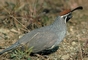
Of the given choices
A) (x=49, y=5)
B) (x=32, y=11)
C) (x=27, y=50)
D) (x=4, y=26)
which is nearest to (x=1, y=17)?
(x=4, y=26)

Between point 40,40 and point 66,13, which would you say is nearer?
point 40,40

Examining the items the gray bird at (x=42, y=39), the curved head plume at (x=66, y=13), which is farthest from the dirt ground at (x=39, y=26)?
Answer: the curved head plume at (x=66, y=13)

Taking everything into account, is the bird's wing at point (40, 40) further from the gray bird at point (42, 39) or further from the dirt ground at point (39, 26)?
the dirt ground at point (39, 26)

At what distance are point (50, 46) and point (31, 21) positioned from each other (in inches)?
50.0

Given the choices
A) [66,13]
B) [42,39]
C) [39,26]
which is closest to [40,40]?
[42,39]

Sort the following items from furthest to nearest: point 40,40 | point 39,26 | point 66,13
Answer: point 39,26, point 66,13, point 40,40

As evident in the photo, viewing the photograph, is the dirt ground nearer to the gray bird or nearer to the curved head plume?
the gray bird

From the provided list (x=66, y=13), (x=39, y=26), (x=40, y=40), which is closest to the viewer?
(x=40, y=40)

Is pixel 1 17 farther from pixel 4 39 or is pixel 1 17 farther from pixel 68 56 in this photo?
pixel 68 56

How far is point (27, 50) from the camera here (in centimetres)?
422

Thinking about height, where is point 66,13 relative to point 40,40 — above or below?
above

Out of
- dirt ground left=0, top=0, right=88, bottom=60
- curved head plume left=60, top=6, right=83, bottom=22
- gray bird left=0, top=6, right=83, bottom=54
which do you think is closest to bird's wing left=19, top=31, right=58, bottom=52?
gray bird left=0, top=6, right=83, bottom=54

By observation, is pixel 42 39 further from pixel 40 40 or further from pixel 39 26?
pixel 39 26

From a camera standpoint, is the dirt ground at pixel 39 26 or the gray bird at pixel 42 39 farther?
the dirt ground at pixel 39 26
